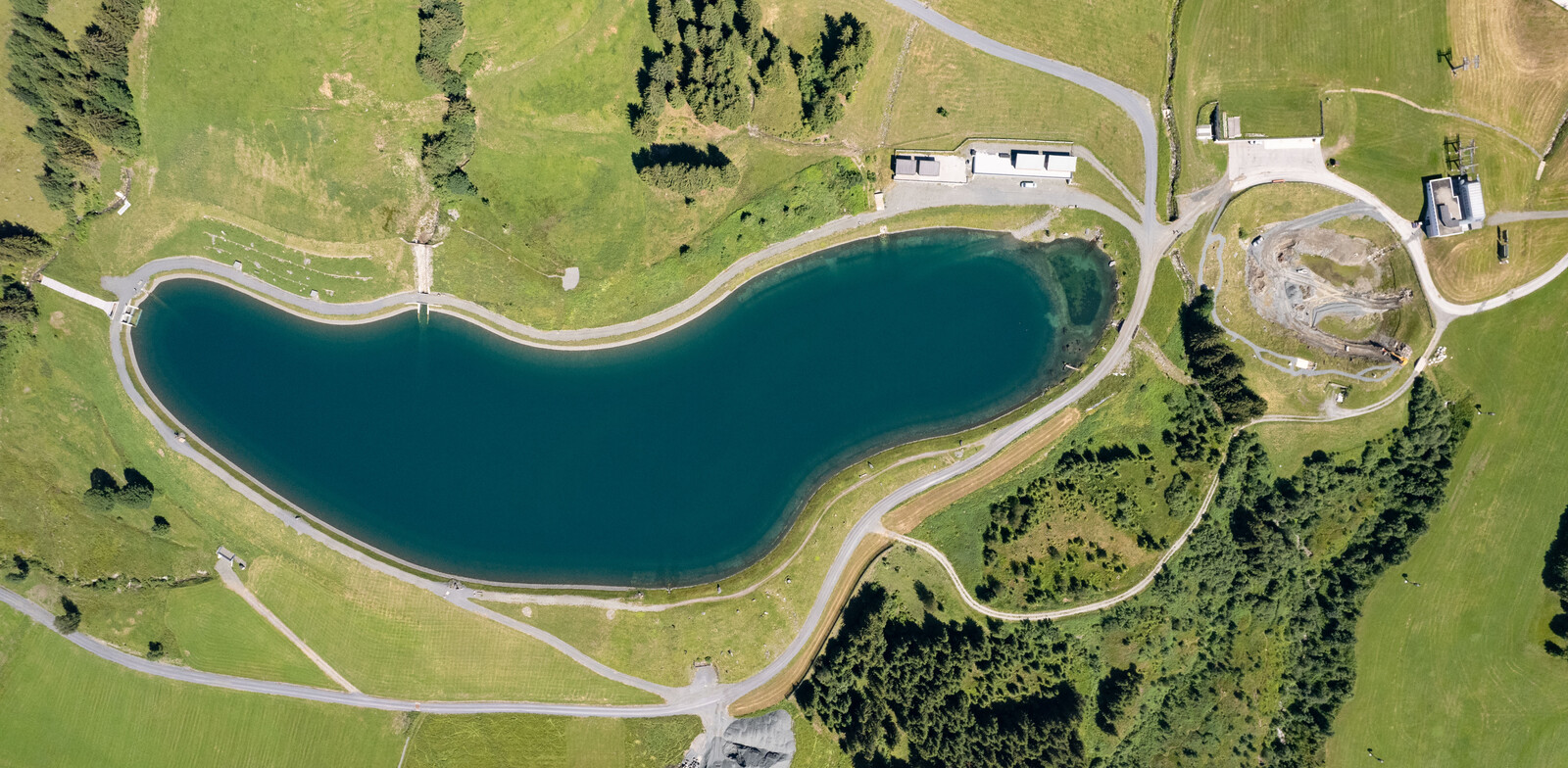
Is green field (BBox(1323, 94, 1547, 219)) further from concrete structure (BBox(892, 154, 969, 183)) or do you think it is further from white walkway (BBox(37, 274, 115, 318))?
white walkway (BBox(37, 274, 115, 318))

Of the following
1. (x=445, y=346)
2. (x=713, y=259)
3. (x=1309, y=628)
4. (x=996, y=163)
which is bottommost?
Answer: (x=1309, y=628)

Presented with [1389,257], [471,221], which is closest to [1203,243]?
[1389,257]

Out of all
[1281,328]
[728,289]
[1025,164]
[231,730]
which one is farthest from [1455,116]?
[231,730]

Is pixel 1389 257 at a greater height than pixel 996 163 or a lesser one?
lesser

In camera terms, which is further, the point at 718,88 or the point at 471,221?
the point at 471,221

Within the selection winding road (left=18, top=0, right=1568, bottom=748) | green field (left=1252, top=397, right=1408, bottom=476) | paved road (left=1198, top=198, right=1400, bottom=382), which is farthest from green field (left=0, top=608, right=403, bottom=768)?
paved road (left=1198, top=198, right=1400, bottom=382)

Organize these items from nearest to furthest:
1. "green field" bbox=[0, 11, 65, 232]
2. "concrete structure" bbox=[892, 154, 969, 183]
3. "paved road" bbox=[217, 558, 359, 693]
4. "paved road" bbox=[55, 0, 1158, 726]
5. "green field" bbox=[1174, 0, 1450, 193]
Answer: "green field" bbox=[0, 11, 65, 232]
"green field" bbox=[1174, 0, 1450, 193]
"concrete structure" bbox=[892, 154, 969, 183]
"paved road" bbox=[55, 0, 1158, 726]
"paved road" bbox=[217, 558, 359, 693]

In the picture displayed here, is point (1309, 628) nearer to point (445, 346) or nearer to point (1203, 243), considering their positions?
point (1203, 243)
